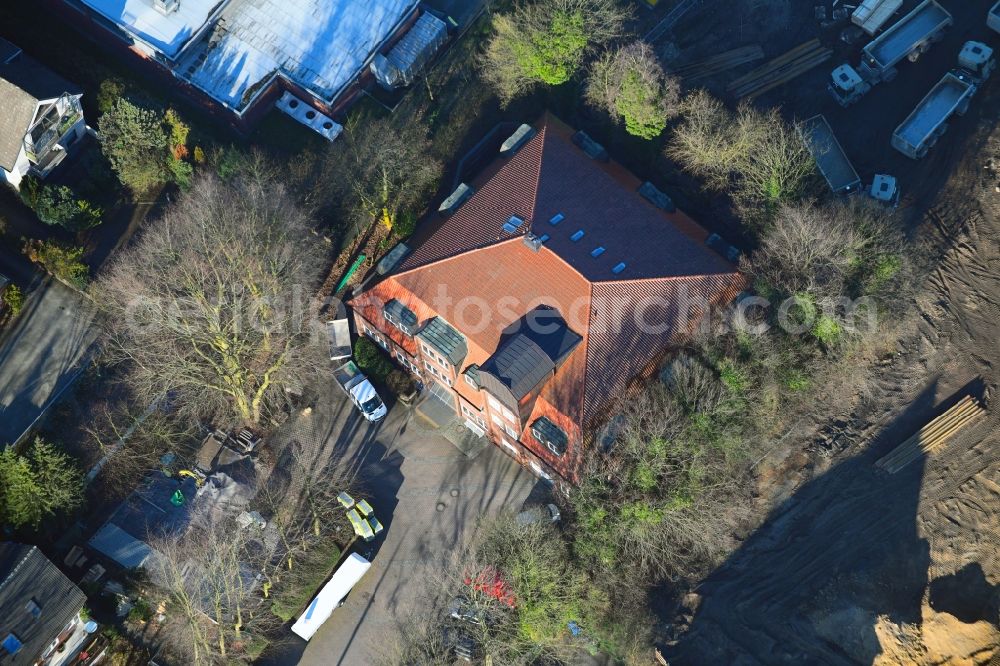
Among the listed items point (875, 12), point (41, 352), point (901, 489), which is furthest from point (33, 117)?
point (901, 489)

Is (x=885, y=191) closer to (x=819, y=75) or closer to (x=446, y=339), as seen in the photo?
(x=819, y=75)

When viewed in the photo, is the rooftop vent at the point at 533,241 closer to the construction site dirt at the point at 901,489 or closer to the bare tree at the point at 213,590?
the construction site dirt at the point at 901,489

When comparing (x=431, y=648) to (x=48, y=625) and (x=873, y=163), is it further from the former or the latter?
(x=873, y=163)

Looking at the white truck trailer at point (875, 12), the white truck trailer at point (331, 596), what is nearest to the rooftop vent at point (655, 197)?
the white truck trailer at point (875, 12)

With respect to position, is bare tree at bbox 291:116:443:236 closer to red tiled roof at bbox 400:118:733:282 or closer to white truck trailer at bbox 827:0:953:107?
red tiled roof at bbox 400:118:733:282

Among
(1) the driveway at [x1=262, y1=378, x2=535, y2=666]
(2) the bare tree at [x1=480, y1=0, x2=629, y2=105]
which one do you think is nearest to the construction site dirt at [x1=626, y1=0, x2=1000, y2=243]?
(2) the bare tree at [x1=480, y1=0, x2=629, y2=105]
